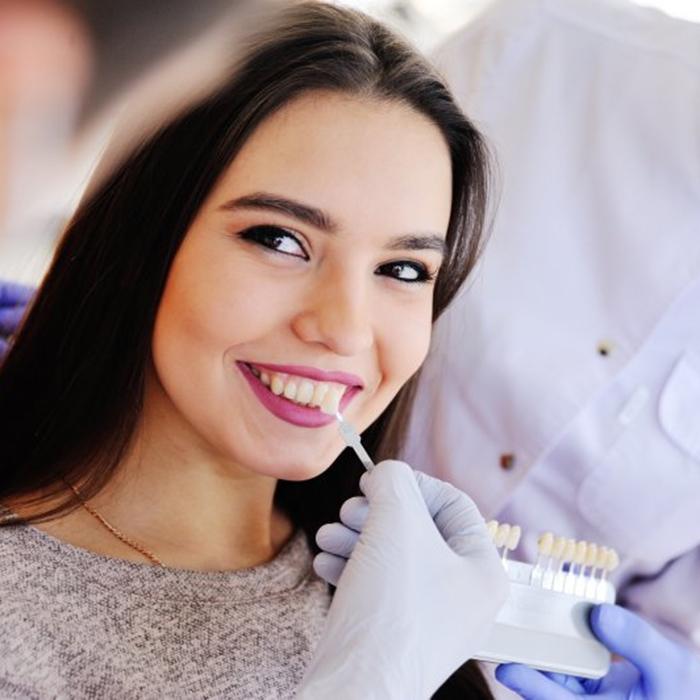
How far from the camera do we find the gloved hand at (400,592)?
40.8 inches

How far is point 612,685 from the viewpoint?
61.6 inches

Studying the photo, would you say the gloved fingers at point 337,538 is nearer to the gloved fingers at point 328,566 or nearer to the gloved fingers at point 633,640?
the gloved fingers at point 328,566

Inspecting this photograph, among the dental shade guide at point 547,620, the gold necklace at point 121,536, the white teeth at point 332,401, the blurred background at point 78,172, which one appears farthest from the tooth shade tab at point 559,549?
the blurred background at point 78,172

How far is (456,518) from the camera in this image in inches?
50.3

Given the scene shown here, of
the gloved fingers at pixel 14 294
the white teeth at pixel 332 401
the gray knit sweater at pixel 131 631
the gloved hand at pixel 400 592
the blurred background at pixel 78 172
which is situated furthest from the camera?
the gloved fingers at pixel 14 294

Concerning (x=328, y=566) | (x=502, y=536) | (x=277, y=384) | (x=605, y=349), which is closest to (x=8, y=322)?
(x=277, y=384)

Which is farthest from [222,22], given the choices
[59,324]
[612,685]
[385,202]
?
[612,685]

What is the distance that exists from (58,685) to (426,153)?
728mm

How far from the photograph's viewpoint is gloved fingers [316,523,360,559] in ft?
4.16

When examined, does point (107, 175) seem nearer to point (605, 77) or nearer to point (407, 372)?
point (407, 372)

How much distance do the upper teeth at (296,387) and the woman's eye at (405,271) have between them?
0.51ft

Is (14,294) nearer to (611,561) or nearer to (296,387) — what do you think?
(296,387)

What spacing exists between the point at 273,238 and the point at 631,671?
2.66 feet

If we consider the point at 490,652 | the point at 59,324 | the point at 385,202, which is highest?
the point at 385,202
